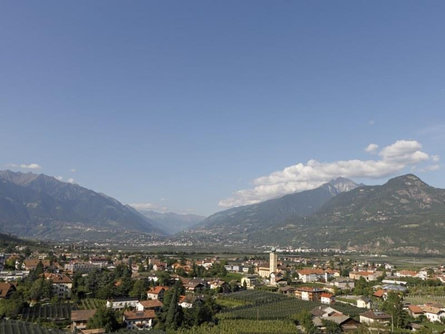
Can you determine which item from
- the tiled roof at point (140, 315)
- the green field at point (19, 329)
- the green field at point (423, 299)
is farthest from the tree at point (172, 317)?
the green field at point (423, 299)

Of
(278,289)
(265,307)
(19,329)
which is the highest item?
(19,329)

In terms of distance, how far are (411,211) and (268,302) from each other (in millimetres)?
171377

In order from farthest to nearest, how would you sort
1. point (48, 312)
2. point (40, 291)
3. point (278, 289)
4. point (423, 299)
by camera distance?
point (278, 289)
point (423, 299)
point (40, 291)
point (48, 312)

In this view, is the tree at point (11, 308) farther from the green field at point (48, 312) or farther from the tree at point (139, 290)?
the tree at point (139, 290)

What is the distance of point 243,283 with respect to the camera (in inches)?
2537

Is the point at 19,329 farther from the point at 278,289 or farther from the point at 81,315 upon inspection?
the point at 278,289

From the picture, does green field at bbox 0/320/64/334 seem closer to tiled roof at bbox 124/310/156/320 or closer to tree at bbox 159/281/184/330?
tree at bbox 159/281/184/330

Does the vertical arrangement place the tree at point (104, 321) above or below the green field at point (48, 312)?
above

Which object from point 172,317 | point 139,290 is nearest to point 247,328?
point 172,317

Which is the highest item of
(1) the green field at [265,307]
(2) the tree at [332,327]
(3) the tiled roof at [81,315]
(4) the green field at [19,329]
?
(4) the green field at [19,329]

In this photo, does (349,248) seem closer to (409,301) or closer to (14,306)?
(409,301)

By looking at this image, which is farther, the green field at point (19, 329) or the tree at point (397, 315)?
the tree at point (397, 315)

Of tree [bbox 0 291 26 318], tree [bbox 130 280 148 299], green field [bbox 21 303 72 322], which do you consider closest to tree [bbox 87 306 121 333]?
green field [bbox 21 303 72 322]

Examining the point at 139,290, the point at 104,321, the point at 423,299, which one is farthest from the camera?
the point at 423,299
